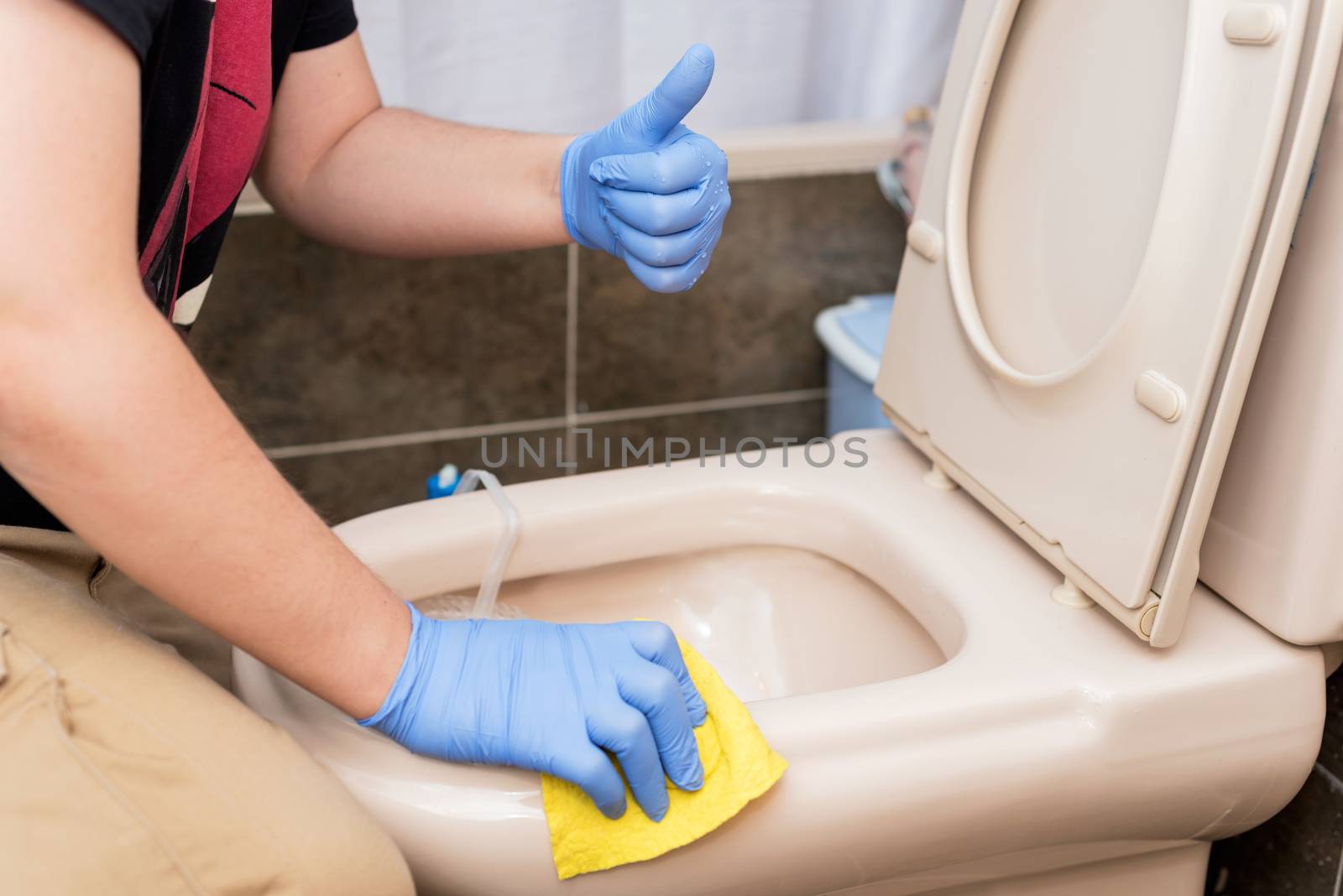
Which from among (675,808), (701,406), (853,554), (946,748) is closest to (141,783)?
(675,808)

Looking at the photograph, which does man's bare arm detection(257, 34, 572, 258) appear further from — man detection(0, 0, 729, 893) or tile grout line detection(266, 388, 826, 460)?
tile grout line detection(266, 388, 826, 460)

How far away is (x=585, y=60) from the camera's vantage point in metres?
1.20

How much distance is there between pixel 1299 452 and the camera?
61 cm

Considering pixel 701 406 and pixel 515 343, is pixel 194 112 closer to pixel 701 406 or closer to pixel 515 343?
pixel 515 343

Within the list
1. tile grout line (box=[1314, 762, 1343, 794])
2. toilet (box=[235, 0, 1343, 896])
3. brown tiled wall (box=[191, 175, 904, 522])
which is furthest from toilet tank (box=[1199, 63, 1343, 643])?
brown tiled wall (box=[191, 175, 904, 522])

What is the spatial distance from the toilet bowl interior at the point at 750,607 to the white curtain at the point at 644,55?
546mm

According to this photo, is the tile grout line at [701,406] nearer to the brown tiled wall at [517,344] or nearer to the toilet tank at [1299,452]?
the brown tiled wall at [517,344]

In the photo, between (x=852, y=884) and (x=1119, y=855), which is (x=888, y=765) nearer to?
(x=852, y=884)

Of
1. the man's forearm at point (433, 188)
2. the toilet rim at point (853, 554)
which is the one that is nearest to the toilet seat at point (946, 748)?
the toilet rim at point (853, 554)

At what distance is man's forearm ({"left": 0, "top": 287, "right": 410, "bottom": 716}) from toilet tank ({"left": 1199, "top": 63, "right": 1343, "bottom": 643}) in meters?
0.43

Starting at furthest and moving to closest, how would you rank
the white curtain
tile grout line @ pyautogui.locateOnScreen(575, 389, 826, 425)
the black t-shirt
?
tile grout line @ pyautogui.locateOnScreen(575, 389, 826, 425)
the white curtain
the black t-shirt

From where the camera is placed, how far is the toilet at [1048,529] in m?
0.57

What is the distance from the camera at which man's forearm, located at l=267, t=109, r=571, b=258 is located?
0.79 metres

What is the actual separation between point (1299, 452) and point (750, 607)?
0.37m
